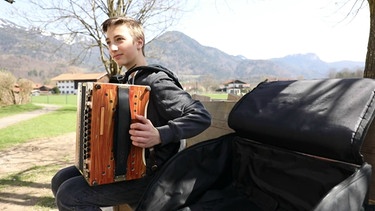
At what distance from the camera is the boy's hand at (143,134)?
1614 millimetres

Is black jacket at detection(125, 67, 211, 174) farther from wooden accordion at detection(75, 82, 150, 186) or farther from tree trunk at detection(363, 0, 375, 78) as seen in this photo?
tree trunk at detection(363, 0, 375, 78)

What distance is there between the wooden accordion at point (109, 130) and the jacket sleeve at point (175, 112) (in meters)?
0.09

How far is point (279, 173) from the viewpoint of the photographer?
65.6 inches

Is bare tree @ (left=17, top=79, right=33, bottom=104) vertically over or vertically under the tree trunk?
under

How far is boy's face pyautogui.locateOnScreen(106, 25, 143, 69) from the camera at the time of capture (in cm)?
193

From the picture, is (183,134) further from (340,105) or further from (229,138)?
(340,105)

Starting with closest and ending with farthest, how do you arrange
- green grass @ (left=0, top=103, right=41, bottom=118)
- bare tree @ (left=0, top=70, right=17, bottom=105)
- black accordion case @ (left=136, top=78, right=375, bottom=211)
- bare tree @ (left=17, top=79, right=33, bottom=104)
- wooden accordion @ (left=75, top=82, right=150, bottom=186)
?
1. black accordion case @ (left=136, top=78, right=375, bottom=211)
2. wooden accordion @ (left=75, top=82, right=150, bottom=186)
3. green grass @ (left=0, top=103, right=41, bottom=118)
4. bare tree @ (left=0, top=70, right=17, bottom=105)
5. bare tree @ (left=17, top=79, right=33, bottom=104)

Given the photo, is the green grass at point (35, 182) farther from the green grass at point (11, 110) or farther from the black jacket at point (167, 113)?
the green grass at point (11, 110)

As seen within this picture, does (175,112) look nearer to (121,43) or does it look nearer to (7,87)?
(121,43)

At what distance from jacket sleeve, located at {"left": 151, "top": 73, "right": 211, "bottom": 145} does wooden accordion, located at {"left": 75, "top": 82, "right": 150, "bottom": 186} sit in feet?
0.30

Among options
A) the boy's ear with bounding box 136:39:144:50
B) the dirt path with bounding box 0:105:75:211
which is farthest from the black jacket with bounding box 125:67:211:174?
the dirt path with bounding box 0:105:75:211

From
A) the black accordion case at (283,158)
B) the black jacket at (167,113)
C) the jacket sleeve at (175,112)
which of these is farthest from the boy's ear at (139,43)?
the black accordion case at (283,158)

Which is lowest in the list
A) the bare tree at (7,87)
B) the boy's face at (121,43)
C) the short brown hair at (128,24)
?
the bare tree at (7,87)

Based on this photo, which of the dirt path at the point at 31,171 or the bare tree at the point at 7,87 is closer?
the dirt path at the point at 31,171
